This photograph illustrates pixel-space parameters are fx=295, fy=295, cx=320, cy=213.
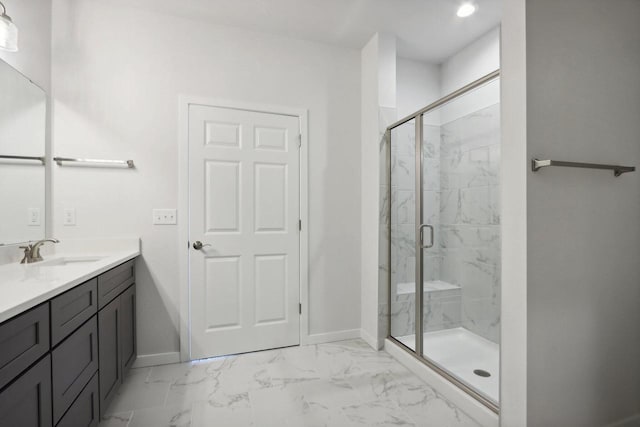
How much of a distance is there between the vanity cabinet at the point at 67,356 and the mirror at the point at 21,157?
2.07ft

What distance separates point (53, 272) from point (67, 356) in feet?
1.38

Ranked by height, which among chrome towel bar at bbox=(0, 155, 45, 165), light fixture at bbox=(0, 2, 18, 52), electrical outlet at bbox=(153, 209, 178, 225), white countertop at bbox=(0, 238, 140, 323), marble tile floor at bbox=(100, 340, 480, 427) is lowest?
marble tile floor at bbox=(100, 340, 480, 427)

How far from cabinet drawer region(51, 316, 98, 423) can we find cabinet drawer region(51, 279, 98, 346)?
0.12 feet

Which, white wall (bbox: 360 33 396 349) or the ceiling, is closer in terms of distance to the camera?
the ceiling

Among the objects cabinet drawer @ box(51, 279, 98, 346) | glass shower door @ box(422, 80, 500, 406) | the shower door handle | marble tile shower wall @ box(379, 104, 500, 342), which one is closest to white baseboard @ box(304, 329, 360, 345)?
marble tile shower wall @ box(379, 104, 500, 342)

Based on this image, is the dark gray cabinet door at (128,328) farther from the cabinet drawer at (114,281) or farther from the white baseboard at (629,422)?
the white baseboard at (629,422)

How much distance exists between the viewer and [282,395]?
1.88m

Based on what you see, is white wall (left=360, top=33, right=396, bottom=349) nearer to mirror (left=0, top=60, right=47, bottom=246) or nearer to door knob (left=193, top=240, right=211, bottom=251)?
door knob (left=193, top=240, right=211, bottom=251)

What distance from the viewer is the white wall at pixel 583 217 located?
1.38 metres

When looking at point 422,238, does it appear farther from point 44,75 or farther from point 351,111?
point 44,75

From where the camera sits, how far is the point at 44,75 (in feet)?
6.48

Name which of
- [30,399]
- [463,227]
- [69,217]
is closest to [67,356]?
[30,399]

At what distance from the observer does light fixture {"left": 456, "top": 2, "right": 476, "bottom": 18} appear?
7.30 feet

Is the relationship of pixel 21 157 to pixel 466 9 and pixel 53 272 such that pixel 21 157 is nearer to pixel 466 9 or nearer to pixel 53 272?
pixel 53 272
